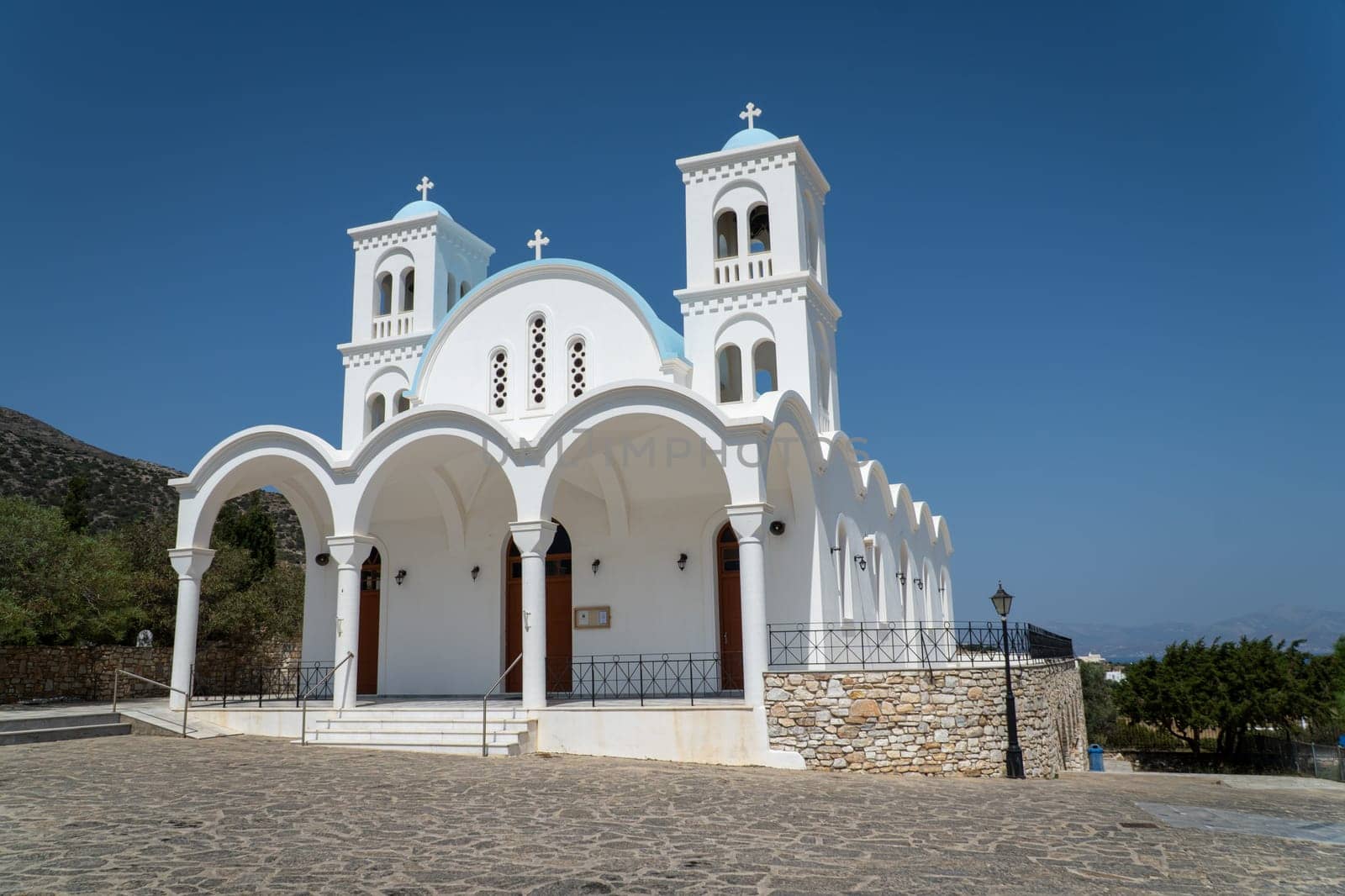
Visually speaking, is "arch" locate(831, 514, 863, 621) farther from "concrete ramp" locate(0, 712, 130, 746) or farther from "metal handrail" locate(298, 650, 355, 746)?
"concrete ramp" locate(0, 712, 130, 746)

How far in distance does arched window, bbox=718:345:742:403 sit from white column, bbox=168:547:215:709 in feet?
32.1

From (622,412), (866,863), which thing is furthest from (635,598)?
(866,863)

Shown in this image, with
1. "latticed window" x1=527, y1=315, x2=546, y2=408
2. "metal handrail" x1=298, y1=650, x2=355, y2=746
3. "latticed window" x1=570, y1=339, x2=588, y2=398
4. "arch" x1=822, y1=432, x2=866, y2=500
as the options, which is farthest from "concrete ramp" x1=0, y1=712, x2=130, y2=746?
"arch" x1=822, y1=432, x2=866, y2=500

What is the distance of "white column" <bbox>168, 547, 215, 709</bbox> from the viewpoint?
669 inches

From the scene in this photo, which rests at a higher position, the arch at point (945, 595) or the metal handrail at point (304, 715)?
the arch at point (945, 595)

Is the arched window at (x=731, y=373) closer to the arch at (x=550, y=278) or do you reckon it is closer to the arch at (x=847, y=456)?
the arch at (x=550, y=278)

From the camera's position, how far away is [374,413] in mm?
21062

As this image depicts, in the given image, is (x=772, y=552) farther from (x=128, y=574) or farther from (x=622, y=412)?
(x=128, y=574)

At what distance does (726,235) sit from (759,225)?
674 millimetres

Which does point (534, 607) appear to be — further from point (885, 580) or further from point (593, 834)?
point (885, 580)

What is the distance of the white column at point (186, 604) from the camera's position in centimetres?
1698

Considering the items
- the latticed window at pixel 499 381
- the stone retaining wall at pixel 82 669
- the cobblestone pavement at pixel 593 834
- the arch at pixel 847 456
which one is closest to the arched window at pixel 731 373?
the arch at pixel 847 456

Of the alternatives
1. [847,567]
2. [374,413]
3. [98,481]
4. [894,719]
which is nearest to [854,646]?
[847,567]

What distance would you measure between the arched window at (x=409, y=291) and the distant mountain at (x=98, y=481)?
81.5 ft
